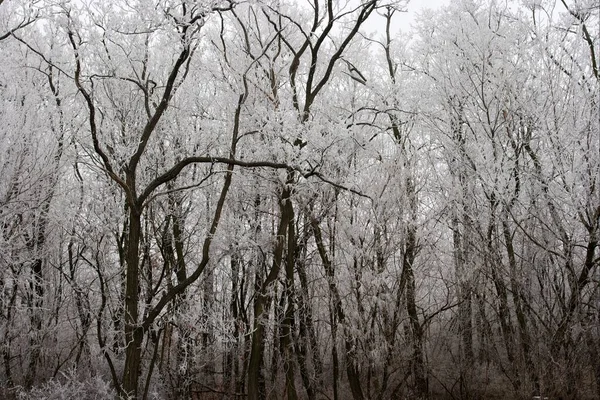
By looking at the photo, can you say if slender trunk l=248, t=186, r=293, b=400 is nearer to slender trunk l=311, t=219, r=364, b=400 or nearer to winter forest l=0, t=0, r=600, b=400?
winter forest l=0, t=0, r=600, b=400

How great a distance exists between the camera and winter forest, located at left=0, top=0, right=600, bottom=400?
833 cm

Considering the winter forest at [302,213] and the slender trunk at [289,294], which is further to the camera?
the slender trunk at [289,294]

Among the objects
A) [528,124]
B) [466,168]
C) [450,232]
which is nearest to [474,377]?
[450,232]

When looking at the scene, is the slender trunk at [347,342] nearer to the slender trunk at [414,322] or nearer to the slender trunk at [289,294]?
the slender trunk at [289,294]

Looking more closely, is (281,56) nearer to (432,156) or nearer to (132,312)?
(432,156)

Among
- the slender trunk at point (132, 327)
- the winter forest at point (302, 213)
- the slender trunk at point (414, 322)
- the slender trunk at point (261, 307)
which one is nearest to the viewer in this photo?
the slender trunk at point (132, 327)

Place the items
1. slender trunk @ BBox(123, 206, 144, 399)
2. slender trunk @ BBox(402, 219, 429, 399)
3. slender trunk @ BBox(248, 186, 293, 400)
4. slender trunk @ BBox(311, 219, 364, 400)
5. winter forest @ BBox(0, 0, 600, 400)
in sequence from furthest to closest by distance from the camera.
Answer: slender trunk @ BBox(402, 219, 429, 399) < slender trunk @ BBox(311, 219, 364, 400) < slender trunk @ BBox(248, 186, 293, 400) < winter forest @ BBox(0, 0, 600, 400) < slender trunk @ BBox(123, 206, 144, 399)

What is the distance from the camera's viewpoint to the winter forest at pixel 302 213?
8.33 m

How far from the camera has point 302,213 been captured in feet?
35.3

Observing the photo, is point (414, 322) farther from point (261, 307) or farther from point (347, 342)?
point (261, 307)

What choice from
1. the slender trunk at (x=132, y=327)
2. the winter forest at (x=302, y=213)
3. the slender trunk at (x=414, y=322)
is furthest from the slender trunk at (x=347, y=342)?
the slender trunk at (x=132, y=327)

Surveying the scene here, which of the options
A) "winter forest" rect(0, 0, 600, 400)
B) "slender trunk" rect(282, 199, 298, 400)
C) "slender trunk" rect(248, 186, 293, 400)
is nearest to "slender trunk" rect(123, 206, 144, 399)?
"winter forest" rect(0, 0, 600, 400)

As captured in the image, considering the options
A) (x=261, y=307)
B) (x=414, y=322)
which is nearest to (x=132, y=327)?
(x=261, y=307)

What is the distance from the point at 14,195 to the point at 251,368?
4.86 meters
